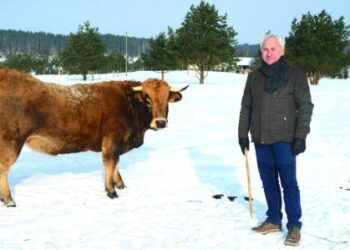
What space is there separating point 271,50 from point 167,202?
2.89 meters

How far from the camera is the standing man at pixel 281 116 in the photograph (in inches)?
208

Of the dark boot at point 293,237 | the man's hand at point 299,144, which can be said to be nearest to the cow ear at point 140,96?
the man's hand at point 299,144

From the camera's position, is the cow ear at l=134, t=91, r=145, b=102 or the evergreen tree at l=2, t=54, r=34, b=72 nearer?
the cow ear at l=134, t=91, r=145, b=102

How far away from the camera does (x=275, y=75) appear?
538cm

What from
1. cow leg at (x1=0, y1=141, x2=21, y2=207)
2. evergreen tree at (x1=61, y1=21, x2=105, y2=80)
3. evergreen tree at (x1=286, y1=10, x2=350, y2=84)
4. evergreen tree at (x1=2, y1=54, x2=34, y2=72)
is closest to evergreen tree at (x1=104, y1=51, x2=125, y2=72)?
evergreen tree at (x1=2, y1=54, x2=34, y2=72)

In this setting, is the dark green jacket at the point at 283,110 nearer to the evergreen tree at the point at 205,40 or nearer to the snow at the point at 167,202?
the snow at the point at 167,202

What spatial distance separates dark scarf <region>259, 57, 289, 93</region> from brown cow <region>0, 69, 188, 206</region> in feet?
8.40

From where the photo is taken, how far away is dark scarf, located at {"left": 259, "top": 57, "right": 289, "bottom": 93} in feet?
17.5

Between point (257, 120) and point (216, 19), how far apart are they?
47420 millimetres

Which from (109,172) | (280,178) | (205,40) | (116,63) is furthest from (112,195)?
(116,63)

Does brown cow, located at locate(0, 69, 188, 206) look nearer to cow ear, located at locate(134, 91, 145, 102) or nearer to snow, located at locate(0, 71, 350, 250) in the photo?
cow ear, located at locate(134, 91, 145, 102)

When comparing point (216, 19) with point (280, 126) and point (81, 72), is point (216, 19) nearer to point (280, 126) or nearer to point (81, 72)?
point (81, 72)

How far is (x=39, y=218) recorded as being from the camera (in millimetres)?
6512

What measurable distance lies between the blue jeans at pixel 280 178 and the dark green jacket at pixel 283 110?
0.13 metres
